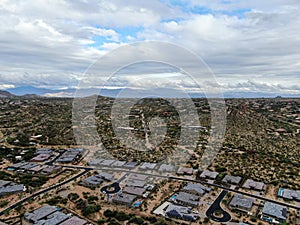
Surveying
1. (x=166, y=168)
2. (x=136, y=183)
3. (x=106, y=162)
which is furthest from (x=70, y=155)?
(x=166, y=168)

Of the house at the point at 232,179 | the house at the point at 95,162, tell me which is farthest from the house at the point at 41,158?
the house at the point at 232,179

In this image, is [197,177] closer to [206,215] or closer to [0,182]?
[206,215]

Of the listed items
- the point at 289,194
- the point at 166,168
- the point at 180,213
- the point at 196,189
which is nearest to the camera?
the point at 180,213

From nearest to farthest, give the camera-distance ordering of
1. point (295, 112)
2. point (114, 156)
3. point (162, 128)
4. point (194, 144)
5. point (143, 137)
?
point (114, 156) < point (194, 144) < point (143, 137) < point (162, 128) < point (295, 112)

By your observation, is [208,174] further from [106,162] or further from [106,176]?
[106,162]

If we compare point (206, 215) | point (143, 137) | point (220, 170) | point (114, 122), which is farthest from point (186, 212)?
point (114, 122)

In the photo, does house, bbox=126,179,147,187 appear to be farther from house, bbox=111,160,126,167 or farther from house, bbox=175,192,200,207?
house, bbox=111,160,126,167
